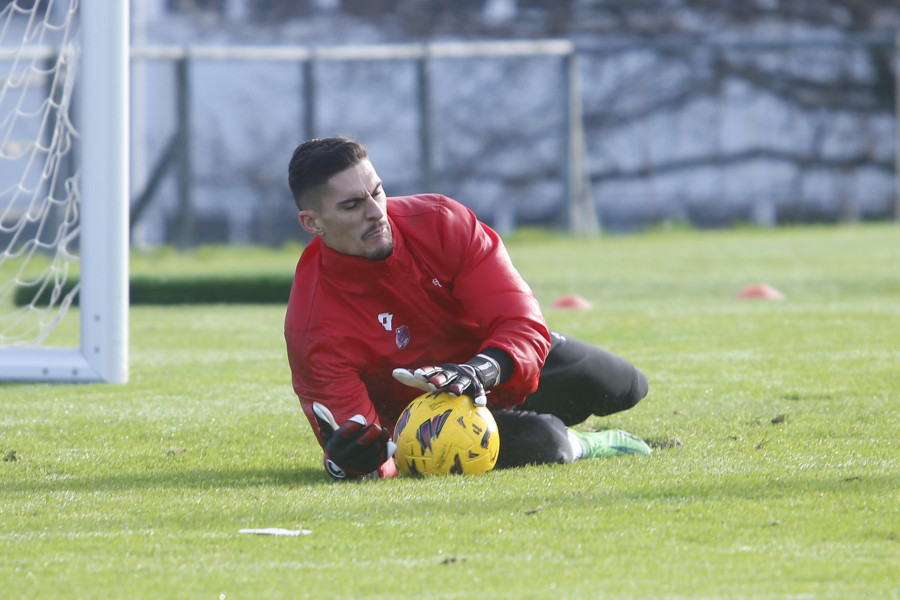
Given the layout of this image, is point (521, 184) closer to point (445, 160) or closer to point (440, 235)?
point (445, 160)

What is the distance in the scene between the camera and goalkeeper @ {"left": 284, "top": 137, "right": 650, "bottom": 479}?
13.6ft

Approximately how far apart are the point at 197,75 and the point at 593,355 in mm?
13678

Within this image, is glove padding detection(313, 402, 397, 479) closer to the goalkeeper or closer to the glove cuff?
the goalkeeper

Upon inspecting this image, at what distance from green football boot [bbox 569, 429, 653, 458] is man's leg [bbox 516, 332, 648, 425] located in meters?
0.27

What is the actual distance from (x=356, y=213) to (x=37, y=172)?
12.2 metres

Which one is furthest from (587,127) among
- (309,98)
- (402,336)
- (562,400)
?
(402,336)

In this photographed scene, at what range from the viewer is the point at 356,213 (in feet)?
13.7

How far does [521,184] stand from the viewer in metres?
17.8

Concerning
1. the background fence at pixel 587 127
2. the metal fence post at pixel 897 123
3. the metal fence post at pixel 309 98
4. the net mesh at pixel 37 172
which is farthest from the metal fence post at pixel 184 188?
the metal fence post at pixel 897 123

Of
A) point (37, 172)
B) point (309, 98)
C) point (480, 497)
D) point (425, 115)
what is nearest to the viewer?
point (480, 497)

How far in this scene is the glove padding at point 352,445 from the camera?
13.1 feet

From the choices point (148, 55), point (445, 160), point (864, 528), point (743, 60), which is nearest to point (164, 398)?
point (864, 528)

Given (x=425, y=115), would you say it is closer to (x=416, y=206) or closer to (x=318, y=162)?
(x=416, y=206)

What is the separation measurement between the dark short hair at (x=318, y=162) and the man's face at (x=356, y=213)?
0.02 m
